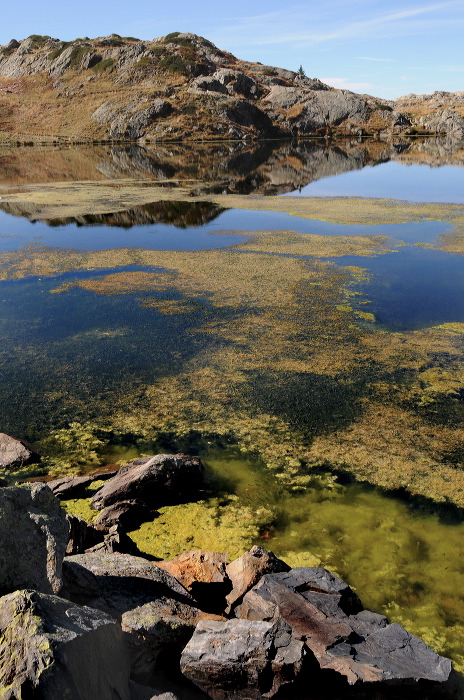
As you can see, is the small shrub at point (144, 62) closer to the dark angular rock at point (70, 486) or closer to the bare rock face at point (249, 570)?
the dark angular rock at point (70, 486)

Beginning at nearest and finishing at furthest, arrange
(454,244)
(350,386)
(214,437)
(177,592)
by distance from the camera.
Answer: (177,592)
(214,437)
(350,386)
(454,244)

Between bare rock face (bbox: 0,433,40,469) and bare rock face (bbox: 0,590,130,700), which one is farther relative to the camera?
bare rock face (bbox: 0,433,40,469)

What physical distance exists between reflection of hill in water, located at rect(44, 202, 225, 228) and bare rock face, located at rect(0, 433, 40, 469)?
24.9 meters

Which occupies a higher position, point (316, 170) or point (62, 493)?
point (316, 170)

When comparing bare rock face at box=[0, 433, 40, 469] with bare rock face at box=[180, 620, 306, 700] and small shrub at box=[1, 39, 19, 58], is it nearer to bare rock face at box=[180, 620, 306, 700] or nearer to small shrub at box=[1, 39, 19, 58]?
bare rock face at box=[180, 620, 306, 700]

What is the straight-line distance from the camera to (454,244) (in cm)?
2912

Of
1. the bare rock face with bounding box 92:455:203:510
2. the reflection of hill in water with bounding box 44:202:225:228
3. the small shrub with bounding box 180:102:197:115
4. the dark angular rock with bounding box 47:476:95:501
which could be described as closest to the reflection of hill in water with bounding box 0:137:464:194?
the reflection of hill in water with bounding box 44:202:225:228

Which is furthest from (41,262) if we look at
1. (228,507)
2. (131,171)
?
(131,171)

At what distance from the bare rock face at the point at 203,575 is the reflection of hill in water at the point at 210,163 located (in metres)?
42.7

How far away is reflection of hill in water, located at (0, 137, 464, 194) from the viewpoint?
54.4 metres

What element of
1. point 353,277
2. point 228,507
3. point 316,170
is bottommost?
point 228,507

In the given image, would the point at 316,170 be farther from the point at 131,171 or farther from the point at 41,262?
the point at 41,262

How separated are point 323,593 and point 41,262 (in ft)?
77.2

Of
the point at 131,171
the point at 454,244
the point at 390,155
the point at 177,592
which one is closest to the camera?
the point at 177,592
